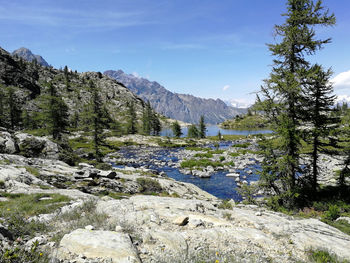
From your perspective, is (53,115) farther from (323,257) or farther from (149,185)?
(323,257)

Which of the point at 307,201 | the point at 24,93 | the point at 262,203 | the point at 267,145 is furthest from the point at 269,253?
the point at 24,93

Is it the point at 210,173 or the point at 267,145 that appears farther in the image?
the point at 210,173

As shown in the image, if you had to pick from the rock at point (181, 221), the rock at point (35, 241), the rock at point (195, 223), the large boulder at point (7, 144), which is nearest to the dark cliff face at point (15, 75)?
the large boulder at point (7, 144)

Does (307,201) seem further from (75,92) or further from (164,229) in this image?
(75,92)

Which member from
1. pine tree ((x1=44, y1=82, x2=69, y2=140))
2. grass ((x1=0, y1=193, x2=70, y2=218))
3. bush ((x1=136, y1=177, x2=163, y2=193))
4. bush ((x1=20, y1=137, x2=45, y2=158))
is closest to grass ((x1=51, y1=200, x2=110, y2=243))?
grass ((x1=0, y1=193, x2=70, y2=218))

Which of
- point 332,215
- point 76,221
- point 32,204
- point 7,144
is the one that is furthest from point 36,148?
point 332,215

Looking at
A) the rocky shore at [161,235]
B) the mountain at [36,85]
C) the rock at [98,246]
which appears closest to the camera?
the rock at [98,246]

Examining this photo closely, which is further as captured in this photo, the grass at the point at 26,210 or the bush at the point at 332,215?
the bush at the point at 332,215

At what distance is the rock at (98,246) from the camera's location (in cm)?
432

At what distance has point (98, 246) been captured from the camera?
4.64 meters

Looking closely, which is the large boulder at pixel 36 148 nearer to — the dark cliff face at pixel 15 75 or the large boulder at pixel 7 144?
the large boulder at pixel 7 144

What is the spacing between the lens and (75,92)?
17112 cm

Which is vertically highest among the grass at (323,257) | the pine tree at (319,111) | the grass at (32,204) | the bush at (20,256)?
the pine tree at (319,111)

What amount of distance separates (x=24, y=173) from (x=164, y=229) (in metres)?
11.7
